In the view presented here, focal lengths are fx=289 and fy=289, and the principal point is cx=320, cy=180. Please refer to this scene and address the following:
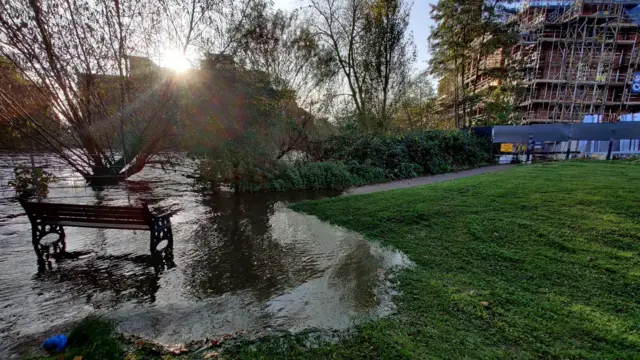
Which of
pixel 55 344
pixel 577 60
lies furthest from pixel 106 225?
pixel 577 60

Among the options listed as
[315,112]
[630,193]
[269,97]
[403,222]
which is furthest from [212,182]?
[630,193]

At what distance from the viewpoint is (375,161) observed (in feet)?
49.8

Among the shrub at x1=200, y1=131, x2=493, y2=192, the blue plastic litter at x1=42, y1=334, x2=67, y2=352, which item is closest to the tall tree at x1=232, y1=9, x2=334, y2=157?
the shrub at x1=200, y1=131, x2=493, y2=192

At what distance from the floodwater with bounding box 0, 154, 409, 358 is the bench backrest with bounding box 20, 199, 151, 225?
60 centimetres

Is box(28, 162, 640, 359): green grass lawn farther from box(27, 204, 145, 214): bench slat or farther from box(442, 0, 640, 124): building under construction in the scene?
box(442, 0, 640, 124): building under construction

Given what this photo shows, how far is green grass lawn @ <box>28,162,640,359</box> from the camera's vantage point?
2.58 metres

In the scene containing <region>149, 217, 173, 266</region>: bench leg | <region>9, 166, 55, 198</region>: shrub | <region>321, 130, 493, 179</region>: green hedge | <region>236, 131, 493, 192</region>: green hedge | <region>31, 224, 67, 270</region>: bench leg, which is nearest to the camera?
<region>149, 217, 173, 266</region>: bench leg

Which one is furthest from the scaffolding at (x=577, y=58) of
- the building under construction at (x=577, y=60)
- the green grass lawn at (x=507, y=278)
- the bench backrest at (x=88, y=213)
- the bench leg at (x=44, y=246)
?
the bench leg at (x=44, y=246)

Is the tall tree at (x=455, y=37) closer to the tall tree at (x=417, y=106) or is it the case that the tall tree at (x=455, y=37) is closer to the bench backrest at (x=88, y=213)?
the tall tree at (x=417, y=106)

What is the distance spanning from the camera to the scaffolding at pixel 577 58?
29.0 metres

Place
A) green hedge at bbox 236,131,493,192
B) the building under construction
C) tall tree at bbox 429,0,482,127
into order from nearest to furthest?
1. green hedge at bbox 236,131,493,192
2. tall tree at bbox 429,0,482,127
3. the building under construction

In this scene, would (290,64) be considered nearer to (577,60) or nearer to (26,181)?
(26,181)

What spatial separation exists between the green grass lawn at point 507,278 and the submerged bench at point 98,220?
3420mm

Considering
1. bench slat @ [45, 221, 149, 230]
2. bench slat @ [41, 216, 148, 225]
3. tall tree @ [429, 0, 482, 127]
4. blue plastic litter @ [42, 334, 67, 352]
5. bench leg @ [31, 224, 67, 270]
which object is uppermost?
tall tree @ [429, 0, 482, 127]
